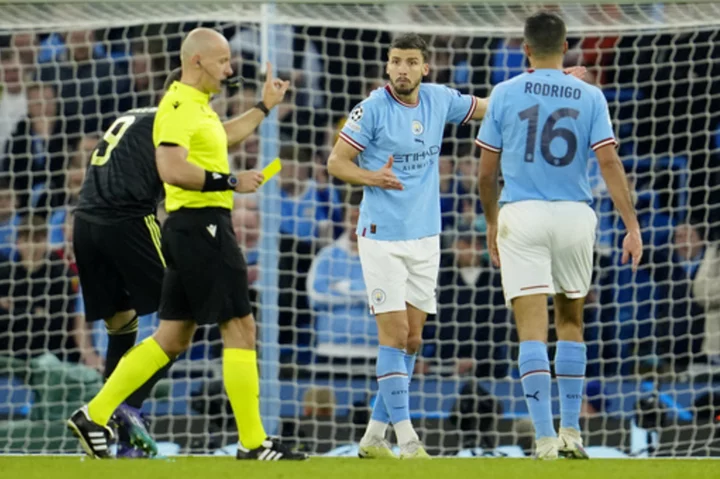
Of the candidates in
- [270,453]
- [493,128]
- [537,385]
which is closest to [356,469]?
[270,453]

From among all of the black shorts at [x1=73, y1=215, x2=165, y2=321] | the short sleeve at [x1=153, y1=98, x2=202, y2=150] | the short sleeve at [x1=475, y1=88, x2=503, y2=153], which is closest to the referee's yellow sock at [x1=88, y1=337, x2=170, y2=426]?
the black shorts at [x1=73, y1=215, x2=165, y2=321]

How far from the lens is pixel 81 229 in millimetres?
7031

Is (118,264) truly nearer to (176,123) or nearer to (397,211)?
(176,123)

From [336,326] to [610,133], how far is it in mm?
3800

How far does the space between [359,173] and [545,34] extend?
1032 mm

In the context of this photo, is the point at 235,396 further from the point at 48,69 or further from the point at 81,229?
the point at 48,69

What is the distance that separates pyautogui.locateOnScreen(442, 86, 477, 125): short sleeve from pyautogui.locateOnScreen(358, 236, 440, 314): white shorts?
0.65m

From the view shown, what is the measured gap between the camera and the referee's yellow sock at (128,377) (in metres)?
6.28

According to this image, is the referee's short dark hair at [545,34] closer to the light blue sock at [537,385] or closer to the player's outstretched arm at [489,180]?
the player's outstretched arm at [489,180]

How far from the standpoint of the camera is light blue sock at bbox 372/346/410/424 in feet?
21.1

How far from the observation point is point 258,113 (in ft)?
22.5

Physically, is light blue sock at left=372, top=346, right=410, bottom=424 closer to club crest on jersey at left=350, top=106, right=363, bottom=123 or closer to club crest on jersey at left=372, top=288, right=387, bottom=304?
club crest on jersey at left=372, top=288, right=387, bottom=304

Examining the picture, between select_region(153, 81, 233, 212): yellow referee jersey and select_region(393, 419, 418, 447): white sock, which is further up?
select_region(153, 81, 233, 212): yellow referee jersey

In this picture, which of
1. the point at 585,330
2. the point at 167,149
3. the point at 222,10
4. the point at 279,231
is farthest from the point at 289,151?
the point at 167,149
